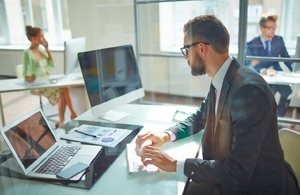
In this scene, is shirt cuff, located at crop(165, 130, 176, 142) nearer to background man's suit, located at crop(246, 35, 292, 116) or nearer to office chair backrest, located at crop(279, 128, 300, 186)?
office chair backrest, located at crop(279, 128, 300, 186)

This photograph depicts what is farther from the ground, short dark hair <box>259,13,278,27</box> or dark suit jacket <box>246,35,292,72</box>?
short dark hair <box>259,13,278,27</box>

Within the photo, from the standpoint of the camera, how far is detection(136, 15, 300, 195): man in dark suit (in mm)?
1088

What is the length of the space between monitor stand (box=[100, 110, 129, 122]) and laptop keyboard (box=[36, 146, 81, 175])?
43cm

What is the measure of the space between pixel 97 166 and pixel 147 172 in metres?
0.21

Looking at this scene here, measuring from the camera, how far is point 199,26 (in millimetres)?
1288

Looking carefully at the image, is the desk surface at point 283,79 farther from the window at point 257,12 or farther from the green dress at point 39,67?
the green dress at point 39,67

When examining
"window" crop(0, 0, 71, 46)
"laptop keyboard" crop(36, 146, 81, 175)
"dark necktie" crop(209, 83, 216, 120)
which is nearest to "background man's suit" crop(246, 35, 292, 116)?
"dark necktie" crop(209, 83, 216, 120)

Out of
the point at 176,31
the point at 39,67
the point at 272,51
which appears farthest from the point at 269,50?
the point at 39,67

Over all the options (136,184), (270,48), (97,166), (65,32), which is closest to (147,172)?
(136,184)

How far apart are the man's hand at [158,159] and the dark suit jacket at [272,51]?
2142 millimetres

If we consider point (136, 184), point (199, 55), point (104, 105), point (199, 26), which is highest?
point (199, 26)

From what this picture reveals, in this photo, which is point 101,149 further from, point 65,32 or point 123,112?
point 65,32

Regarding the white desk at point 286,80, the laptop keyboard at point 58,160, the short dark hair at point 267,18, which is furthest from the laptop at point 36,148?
the short dark hair at point 267,18

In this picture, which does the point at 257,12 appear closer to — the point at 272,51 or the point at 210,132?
the point at 272,51
